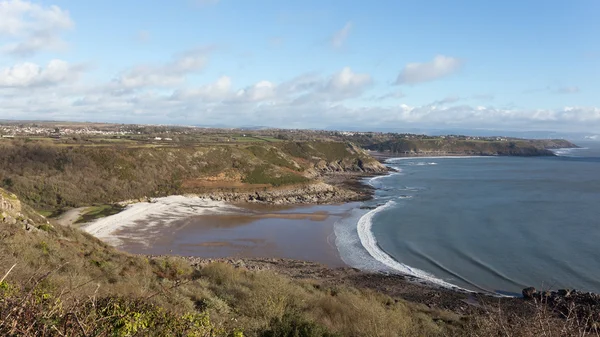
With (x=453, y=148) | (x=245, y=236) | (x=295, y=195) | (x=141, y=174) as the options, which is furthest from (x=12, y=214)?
(x=453, y=148)

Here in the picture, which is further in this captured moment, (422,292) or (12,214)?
(422,292)

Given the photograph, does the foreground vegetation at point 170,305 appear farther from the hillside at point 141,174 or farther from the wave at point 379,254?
the hillside at point 141,174

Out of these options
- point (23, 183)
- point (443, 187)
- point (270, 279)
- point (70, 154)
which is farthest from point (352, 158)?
point (270, 279)

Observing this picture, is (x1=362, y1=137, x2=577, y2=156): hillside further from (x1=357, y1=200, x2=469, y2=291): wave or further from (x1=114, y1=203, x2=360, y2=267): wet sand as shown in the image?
(x1=357, y1=200, x2=469, y2=291): wave

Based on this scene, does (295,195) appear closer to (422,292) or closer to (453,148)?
(422,292)

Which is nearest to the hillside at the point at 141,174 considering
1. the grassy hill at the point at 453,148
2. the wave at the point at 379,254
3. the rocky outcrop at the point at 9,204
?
the wave at the point at 379,254
